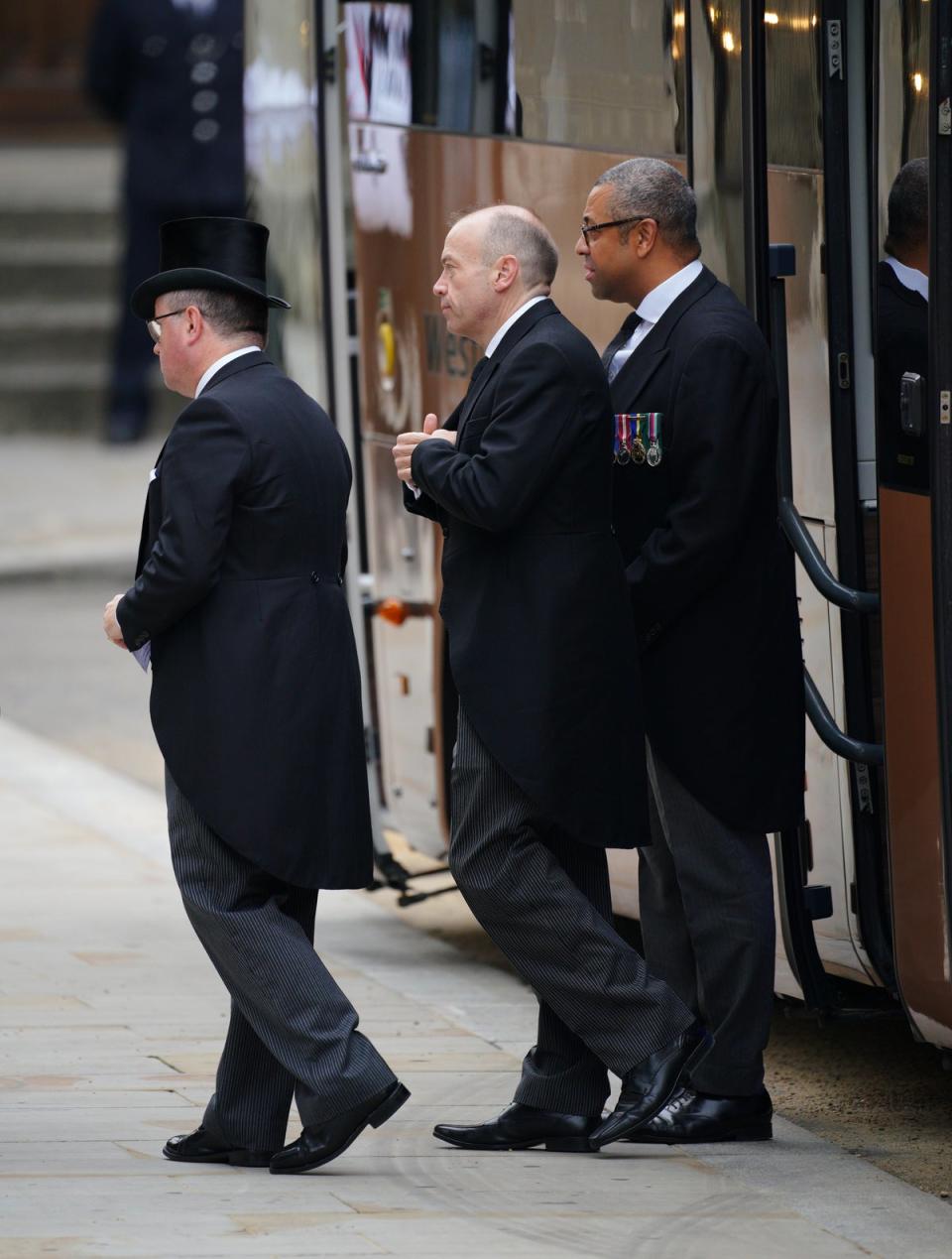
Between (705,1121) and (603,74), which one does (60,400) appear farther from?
(705,1121)

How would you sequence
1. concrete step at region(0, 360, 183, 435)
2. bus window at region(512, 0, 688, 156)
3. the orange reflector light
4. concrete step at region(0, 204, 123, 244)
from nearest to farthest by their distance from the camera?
bus window at region(512, 0, 688, 156) → the orange reflector light → concrete step at region(0, 360, 183, 435) → concrete step at region(0, 204, 123, 244)

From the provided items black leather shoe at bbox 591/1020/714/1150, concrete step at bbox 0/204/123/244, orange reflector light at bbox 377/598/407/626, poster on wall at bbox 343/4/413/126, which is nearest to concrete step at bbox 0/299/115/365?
concrete step at bbox 0/204/123/244

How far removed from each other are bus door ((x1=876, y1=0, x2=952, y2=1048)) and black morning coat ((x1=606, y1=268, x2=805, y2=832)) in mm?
201

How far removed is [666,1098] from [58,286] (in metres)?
18.4

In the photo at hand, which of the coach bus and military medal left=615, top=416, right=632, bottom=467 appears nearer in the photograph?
the coach bus

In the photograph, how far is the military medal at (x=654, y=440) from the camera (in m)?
5.00

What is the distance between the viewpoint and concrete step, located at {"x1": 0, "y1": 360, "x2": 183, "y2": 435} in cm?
2103

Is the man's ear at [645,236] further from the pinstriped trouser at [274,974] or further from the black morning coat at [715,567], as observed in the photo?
the pinstriped trouser at [274,974]

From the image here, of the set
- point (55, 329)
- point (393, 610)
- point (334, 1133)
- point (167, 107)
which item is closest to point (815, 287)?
point (334, 1133)

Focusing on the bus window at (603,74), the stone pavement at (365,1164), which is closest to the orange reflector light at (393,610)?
the stone pavement at (365,1164)

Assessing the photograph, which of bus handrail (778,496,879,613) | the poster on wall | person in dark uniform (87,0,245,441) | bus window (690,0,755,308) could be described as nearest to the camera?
bus handrail (778,496,879,613)

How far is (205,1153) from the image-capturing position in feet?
16.3

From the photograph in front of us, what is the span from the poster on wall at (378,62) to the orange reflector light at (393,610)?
1232mm

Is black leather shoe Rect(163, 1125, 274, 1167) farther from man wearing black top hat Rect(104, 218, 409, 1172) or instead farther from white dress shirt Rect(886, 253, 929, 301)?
white dress shirt Rect(886, 253, 929, 301)
